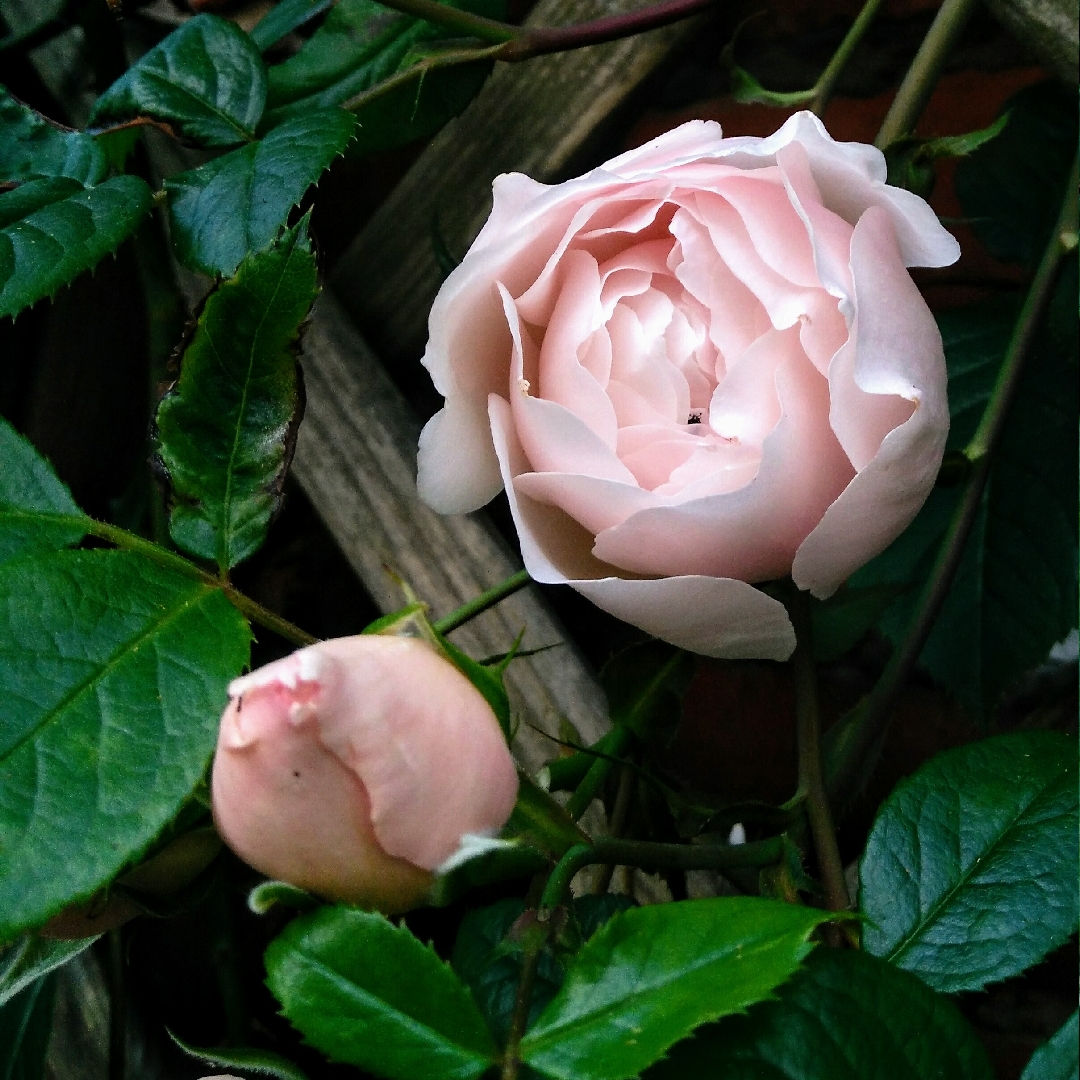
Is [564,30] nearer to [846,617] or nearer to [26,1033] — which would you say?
[846,617]

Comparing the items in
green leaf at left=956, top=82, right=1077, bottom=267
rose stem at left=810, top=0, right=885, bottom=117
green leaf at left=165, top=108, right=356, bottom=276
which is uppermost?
green leaf at left=165, top=108, right=356, bottom=276

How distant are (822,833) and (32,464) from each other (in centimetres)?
28

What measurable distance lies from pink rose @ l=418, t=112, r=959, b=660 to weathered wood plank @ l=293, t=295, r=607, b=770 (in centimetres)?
17

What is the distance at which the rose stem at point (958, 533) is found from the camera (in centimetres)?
39

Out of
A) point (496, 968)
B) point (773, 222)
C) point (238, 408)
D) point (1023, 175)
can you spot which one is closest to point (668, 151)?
point (773, 222)

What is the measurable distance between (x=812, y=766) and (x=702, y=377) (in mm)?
132

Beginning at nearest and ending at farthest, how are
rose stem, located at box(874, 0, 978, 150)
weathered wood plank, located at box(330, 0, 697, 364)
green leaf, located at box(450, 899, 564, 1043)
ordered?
green leaf, located at box(450, 899, 564, 1043)
rose stem, located at box(874, 0, 978, 150)
weathered wood plank, located at box(330, 0, 697, 364)

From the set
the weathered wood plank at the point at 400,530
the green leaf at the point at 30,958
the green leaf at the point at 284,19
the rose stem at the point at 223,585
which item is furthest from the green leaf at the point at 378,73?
the green leaf at the point at 30,958

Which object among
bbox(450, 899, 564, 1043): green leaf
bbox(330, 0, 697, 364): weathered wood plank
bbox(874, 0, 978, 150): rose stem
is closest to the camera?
bbox(450, 899, 564, 1043): green leaf

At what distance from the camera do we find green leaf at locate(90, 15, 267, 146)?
438mm

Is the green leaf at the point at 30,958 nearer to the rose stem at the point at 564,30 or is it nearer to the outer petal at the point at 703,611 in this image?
the outer petal at the point at 703,611

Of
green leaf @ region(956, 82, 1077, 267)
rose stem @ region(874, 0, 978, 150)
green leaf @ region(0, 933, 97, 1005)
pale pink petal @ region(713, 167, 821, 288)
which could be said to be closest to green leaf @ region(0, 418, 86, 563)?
green leaf @ region(0, 933, 97, 1005)

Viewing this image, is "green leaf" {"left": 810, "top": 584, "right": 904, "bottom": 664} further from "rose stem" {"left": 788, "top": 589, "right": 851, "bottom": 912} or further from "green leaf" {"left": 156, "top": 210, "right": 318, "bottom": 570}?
"green leaf" {"left": 156, "top": 210, "right": 318, "bottom": 570}

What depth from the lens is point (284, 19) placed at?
489 millimetres
